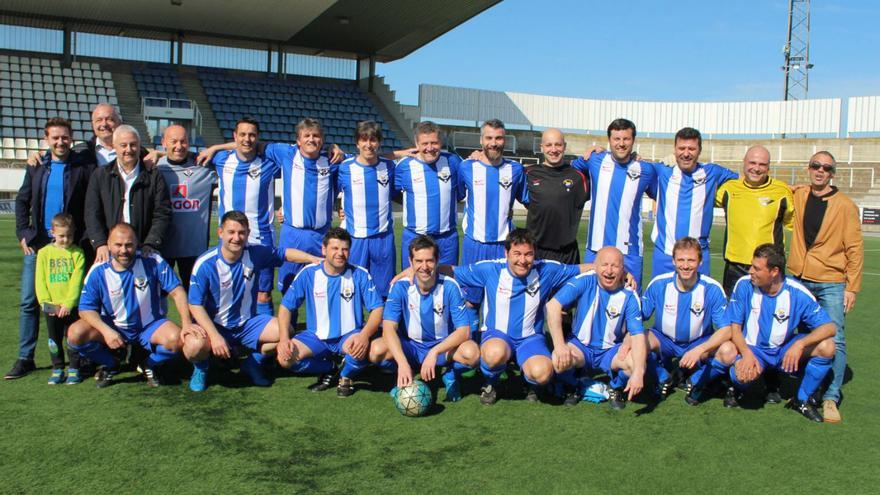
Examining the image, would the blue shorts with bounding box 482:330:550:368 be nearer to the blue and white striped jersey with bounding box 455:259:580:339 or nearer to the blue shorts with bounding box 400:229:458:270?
the blue and white striped jersey with bounding box 455:259:580:339

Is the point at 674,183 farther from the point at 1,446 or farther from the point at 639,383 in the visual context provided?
the point at 1,446

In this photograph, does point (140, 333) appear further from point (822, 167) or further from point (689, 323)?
point (822, 167)

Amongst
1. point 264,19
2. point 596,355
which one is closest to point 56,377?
point 596,355

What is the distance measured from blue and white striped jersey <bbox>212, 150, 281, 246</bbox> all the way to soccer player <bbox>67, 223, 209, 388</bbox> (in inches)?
34.2

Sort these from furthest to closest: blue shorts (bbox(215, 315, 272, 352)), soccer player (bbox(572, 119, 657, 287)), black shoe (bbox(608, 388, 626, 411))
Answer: soccer player (bbox(572, 119, 657, 287))
blue shorts (bbox(215, 315, 272, 352))
black shoe (bbox(608, 388, 626, 411))

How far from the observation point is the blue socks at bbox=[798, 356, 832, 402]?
4.03m

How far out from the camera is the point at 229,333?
15.2 ft

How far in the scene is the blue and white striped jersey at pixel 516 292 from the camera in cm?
445

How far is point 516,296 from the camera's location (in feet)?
14.6

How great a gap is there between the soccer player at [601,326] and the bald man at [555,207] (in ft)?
2.20

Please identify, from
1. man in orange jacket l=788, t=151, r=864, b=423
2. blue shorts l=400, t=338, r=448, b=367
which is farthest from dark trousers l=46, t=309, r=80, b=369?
man in orange jacket l=788, t=151, r=864, b=423

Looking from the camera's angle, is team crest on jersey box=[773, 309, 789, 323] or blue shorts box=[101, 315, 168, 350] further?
blue shorts box=[101, 315, 168, 350]

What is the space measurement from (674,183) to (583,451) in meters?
2.27

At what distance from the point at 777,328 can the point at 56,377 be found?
13.9 feet
